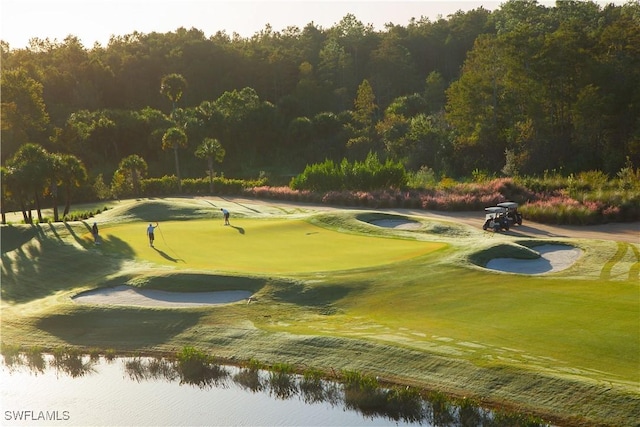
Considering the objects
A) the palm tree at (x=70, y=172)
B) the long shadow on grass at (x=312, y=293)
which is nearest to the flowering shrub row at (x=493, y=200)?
the palm tree at (x=70, y=172)

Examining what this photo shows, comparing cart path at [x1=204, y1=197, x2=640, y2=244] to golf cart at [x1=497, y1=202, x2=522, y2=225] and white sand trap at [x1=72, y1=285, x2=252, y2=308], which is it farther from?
white sand trap at [x1=72, y1=285, x2=252, y2=308]

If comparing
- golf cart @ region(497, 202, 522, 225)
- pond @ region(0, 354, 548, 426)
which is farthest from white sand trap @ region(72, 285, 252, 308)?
golf cart @ region(497, 202, 522, 225)

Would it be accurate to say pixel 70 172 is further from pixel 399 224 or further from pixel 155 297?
pixel 155 297

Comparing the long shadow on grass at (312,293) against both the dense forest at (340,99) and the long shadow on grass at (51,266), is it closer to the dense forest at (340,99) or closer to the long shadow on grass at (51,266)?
the long shadow on grass at (51,266)

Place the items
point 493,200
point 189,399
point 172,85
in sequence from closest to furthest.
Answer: point 189,399 → point 493,200 → point 172,85

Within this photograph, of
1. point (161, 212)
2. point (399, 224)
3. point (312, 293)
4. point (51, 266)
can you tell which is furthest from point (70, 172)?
point (312, 293)

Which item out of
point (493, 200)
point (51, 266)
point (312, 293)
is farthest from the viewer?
point (493, 200)

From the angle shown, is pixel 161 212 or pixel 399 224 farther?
pixel 161 212
